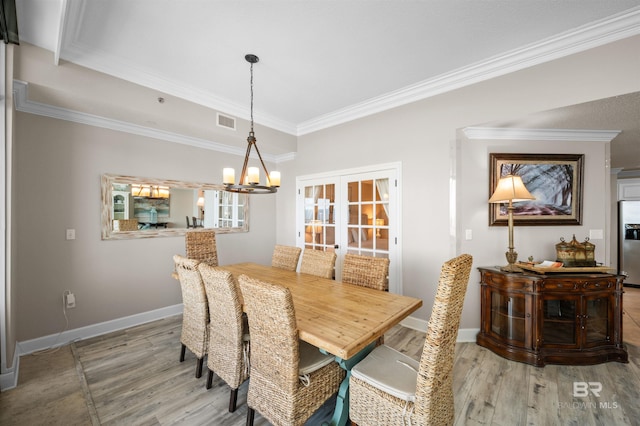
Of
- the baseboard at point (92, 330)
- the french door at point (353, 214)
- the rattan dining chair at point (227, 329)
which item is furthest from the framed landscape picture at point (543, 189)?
the baseboard at point (92, 330)

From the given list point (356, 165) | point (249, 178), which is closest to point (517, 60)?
point (356, 165)

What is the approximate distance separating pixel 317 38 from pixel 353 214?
221cm

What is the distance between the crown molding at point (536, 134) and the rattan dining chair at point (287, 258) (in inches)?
89.4

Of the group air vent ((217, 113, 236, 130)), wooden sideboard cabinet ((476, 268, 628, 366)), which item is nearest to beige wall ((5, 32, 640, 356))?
wooden sideboard cabinet ((476, 268, 628, 366))

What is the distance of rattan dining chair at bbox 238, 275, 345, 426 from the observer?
141 cm

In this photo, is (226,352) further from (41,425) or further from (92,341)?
(92,341)

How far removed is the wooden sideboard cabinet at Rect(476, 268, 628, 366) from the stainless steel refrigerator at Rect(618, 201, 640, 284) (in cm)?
397

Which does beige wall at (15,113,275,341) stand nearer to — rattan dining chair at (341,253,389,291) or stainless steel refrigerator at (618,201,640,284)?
rattan dining chair at (341,253,389,291)

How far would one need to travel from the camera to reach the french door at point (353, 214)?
3.29m

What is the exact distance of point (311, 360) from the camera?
1.64m

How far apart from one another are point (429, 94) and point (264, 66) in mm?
1757

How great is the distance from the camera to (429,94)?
2.88 meters

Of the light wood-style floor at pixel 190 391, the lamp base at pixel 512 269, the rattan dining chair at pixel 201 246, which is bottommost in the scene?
the light wood-style floor at pixel 190 391

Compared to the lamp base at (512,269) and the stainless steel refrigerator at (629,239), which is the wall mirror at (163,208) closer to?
the lamp base at (512,269)
